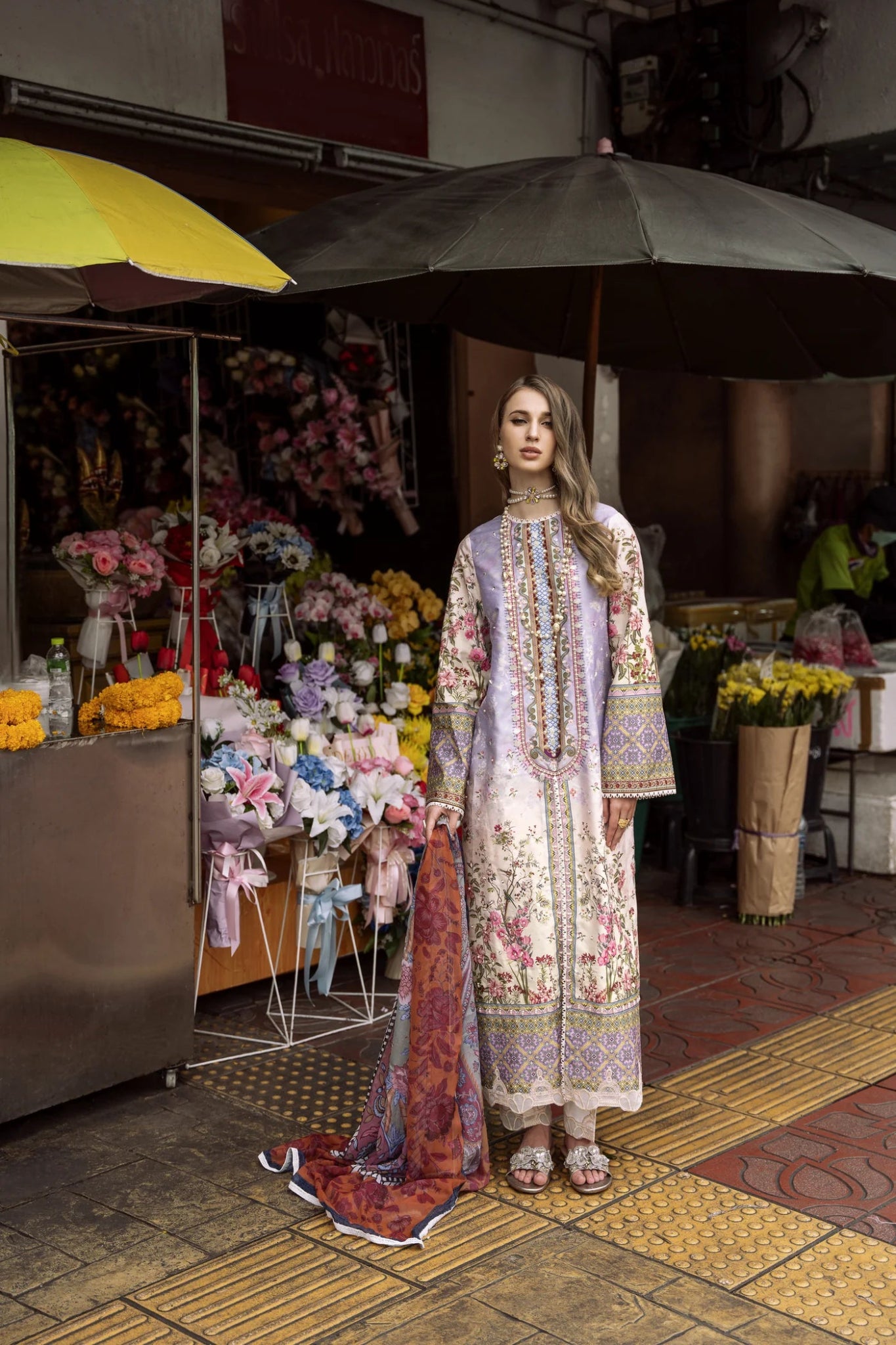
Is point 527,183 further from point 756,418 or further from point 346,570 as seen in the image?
point 756,418

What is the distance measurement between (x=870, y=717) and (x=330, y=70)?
11.7 feet

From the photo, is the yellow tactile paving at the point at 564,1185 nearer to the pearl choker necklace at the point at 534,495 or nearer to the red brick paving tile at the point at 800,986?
the red brick paving tile at the point at 800,986

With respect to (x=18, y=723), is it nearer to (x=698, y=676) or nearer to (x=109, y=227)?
(x=109, y=227)

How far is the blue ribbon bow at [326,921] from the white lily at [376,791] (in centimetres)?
26

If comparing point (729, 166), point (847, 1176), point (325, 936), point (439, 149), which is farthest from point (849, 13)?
point (847, 1176)

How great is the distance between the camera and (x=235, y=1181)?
357cm

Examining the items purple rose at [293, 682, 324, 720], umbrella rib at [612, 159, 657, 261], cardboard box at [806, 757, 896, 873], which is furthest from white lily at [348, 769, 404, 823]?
cardboard box at [806, 757, 896, 873]

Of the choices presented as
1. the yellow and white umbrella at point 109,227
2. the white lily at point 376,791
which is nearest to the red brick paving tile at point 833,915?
the white lily at point 376,791

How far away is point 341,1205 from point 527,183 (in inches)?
108

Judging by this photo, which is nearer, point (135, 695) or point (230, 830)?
point (135, 695)

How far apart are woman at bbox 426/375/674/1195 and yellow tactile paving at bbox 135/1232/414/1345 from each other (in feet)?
1.84

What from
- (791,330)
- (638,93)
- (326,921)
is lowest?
(326,921)

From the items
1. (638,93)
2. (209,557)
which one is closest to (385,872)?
(209,557)

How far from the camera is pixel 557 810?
3.51 meters
